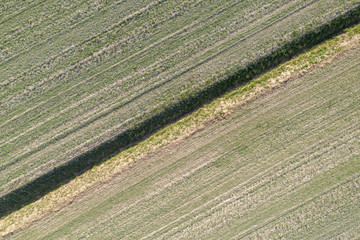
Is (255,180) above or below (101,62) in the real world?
below

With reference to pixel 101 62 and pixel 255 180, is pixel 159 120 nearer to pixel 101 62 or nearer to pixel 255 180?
pixel 101 62

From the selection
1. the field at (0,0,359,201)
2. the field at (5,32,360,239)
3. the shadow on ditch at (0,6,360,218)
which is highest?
the field at (0,0,359,201)

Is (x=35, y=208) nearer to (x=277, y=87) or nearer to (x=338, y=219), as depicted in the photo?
(x=277, y=87)

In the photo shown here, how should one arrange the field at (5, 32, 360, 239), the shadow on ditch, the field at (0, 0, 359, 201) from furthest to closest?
the field at (0, 0, 359, 201) < the shadow on ditch < the field at (5, 32, 360, 239)

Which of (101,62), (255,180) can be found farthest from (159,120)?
(255,180)

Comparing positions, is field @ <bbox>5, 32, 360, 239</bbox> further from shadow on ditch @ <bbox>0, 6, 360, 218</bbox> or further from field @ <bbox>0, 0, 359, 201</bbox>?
field @ <bbox>0, 0, 359, 201</bbox>

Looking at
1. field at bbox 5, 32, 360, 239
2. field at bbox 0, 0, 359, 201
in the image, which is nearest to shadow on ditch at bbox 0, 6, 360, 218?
field at bbox 0, 0, 359, 201

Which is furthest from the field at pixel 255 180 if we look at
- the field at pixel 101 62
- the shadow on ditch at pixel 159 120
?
the field at pixel 101 62
